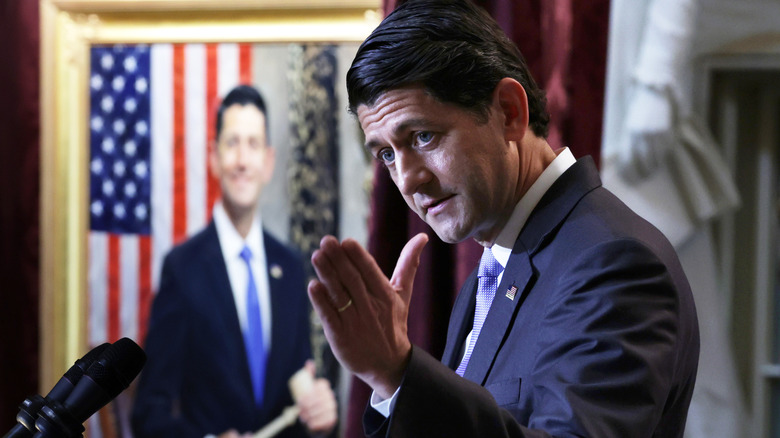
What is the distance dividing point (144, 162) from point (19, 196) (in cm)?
48

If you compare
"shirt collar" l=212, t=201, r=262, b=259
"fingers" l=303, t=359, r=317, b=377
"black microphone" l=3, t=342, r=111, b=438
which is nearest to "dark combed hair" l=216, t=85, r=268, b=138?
"shirt collar" l=212, t=201, r=262, b=259

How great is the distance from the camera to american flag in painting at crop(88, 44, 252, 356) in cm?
269

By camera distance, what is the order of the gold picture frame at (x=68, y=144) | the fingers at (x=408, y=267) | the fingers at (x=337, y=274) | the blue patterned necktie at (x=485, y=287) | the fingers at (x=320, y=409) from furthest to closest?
the gold picture frame at (x=68, y=144)
the fingers at (x=320, y=409)
the blue patterned necktie at (x=485, y=287)
the fingers at (x=408, y=267)
the fingers at (x=337, y=274)

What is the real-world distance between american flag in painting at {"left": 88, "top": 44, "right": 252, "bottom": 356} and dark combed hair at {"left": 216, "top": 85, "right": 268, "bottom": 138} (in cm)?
2

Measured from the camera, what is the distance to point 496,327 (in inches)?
52.7

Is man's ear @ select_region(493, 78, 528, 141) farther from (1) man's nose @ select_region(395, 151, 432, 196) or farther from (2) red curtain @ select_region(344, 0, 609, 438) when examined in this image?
(2) red curtain @ select_region(344, 0, 609, 438)

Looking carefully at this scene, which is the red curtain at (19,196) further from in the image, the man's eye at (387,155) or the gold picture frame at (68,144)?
the man's eye at (387,155)

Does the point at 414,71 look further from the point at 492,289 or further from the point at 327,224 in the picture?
the point at 327,224

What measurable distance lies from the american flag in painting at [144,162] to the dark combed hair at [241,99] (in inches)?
0.9

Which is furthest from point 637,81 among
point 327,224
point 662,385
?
point 662,385

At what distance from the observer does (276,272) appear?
8.75 feet

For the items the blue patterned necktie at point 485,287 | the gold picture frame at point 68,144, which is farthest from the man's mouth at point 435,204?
the gold picture frame at point 68,144

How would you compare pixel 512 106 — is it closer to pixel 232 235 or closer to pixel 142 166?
pixel 232 235

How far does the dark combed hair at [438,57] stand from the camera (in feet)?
4.35
